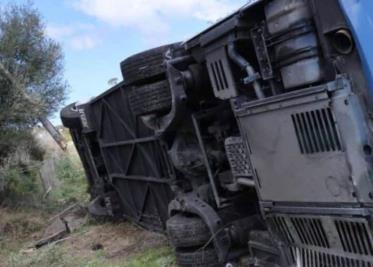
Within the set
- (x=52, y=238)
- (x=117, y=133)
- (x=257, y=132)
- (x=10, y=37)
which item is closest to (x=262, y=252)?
(x=257, y=132)

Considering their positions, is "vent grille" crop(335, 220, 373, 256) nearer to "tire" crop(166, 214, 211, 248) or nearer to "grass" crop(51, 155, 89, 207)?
"tire" crop(166, 214, 211, 248)

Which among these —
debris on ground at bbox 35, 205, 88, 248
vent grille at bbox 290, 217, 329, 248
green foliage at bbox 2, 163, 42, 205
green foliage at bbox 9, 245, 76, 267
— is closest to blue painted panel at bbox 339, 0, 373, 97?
vent grille at bbox 290, 217, 329, 248

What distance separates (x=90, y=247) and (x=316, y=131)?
4860 mm

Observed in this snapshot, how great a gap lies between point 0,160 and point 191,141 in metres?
9.17

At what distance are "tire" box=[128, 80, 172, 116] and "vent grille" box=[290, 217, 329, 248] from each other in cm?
167

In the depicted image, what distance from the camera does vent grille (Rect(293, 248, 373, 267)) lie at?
2.74 metres

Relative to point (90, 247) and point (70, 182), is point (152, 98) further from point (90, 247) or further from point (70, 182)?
point (70, 182)

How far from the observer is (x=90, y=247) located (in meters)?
6.85

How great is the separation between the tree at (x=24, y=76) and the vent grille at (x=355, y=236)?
11.0 metres

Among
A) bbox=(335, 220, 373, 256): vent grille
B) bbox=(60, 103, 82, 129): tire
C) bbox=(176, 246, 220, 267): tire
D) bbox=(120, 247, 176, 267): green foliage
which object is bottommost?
bbox=(120, 247, 176, 267): green foliage

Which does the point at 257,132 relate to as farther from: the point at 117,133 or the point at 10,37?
the point at 10,37

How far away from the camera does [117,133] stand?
24.1 feet

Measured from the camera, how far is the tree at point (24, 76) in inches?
503

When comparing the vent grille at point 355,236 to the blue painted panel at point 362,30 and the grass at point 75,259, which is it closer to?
the blue painted panel at point 362,30
